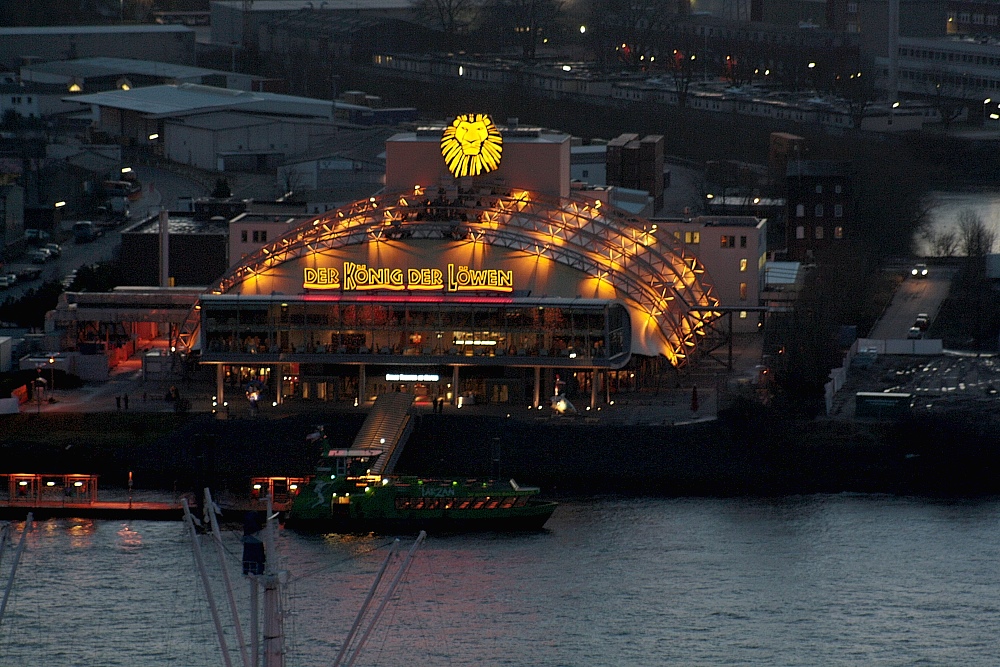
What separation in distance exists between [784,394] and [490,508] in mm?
7458

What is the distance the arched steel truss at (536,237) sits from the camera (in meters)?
52.0

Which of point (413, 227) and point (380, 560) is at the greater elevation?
point (413, 227)

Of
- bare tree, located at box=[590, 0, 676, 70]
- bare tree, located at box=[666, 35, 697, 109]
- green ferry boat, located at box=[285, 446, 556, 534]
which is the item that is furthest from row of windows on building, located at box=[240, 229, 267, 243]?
bare tree, located at box=[590, 0, 676, 70]

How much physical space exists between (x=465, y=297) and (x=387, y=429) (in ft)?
13.6

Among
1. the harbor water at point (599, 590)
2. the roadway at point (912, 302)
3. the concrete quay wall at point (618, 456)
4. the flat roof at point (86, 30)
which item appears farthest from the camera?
the flat roof at point (86, 30)

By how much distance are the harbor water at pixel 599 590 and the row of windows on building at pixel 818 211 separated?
21135mm

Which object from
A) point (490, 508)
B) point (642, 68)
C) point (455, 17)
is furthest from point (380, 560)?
point (455, 17)

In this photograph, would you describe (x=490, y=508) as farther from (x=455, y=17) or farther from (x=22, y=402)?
(x=455, y=17)

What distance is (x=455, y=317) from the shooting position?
50219 millimetres

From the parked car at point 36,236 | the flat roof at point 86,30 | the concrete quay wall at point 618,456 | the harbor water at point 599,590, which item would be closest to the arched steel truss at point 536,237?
the concrete quay wall at point 618,456

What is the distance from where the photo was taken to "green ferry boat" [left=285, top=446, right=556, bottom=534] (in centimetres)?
4384

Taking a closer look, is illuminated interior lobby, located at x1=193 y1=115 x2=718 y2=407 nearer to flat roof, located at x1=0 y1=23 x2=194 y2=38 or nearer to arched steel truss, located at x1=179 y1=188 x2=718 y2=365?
arched steel truss, located at x1=179 y1=188 x2=718 y2=365

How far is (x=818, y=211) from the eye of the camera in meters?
66.0

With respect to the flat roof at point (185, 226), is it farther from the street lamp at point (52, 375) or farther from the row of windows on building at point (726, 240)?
the row of windows on building at point (726, 240)
